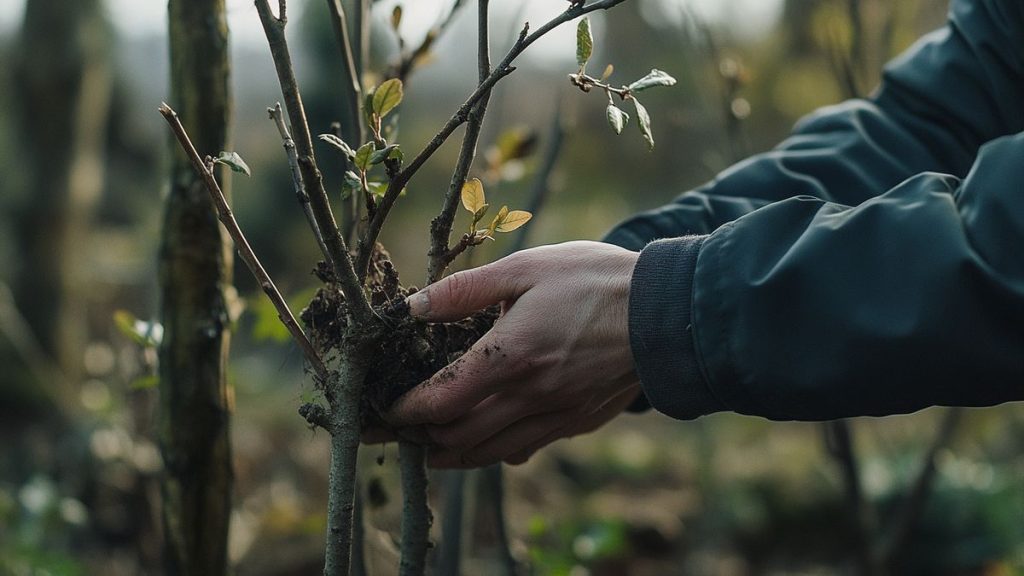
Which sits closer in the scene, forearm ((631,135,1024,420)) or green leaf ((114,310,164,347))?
forearm ((631,135,1024,420))

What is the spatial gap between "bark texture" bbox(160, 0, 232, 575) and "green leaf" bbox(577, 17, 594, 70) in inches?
24.8

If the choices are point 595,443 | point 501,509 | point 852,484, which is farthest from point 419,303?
point 595,443

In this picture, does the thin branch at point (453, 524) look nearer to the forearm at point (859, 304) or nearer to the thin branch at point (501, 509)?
the thin branch at point (501, 509)

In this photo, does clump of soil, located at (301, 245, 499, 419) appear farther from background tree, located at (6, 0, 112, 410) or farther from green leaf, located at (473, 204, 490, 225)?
background tree, located at (6, 0, 112, 410)

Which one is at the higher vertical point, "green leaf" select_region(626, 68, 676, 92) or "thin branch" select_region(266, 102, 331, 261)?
"green leaf" select_region(626, 68, 676, 92)

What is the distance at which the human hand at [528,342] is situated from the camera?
1.23 m

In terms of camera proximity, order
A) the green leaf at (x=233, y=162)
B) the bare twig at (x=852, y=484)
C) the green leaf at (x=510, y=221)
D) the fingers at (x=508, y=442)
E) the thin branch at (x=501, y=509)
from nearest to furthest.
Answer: the green leaf at (x=233, y=162), the green leaf at (x=510, y=221), the fingers at (x=508, y=442), the thin branch at (x=501, y=509), the bare twig at (x=852, y=484)

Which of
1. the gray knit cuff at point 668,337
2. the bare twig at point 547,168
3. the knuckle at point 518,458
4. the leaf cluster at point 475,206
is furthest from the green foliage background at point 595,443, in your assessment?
the gray knit cuff at point 668,337

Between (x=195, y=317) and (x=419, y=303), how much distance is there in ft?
1.59

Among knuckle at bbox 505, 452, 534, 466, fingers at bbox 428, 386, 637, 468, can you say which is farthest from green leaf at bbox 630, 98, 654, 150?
knuckle at bbox 505, 452, 534, 466

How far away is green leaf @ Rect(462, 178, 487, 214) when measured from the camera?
120 centimetres

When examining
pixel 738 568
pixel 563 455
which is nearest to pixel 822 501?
pixel 738 568

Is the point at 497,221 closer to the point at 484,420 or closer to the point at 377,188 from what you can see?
the point at 377,188

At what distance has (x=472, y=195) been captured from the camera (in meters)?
1.21
